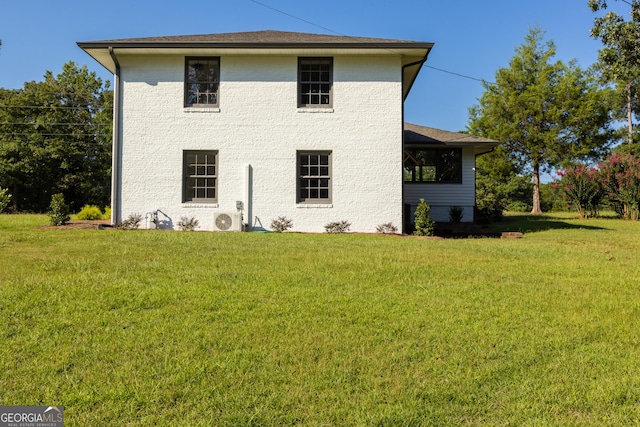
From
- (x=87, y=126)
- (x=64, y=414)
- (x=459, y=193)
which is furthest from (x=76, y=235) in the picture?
(x=87, y=126)

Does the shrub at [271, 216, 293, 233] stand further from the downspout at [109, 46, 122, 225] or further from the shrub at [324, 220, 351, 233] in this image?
the downspout at [109, 46, 122, 225]

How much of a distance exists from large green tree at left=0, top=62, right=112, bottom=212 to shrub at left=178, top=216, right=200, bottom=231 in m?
20.8

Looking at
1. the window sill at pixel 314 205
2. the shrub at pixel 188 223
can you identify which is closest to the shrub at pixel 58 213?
the shrub at pixel 188 223

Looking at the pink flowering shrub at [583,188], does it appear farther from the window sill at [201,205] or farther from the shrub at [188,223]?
the shrub at [188,223]

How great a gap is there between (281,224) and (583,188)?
17457 millimetres

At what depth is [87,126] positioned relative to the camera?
35.0m

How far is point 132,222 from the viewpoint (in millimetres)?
13438

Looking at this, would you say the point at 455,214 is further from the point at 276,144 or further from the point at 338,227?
the point at 276,144

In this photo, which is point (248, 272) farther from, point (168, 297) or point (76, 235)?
point (76, 235)

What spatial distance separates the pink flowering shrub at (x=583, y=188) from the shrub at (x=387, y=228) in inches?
574

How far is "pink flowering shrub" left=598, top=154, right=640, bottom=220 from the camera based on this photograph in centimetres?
2153

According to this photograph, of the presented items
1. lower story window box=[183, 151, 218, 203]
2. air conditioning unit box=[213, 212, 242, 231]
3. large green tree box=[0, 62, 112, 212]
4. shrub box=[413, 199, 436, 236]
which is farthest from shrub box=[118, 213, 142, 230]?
large green tree box=[0, 62, 112, 212]

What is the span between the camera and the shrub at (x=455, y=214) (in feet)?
60.3

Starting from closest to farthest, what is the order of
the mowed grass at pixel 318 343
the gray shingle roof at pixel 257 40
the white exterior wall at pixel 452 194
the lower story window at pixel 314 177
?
the mowed grass at pixel 318 343 < the gray shingle roof at pixel 257 40 < the lower story window at pixel 314 177 < the white exterior wall at pixel 452 194
